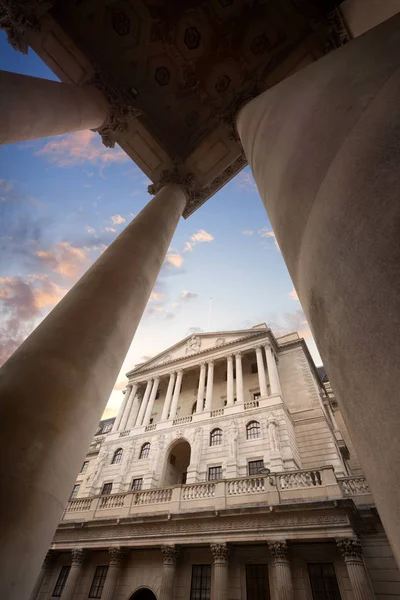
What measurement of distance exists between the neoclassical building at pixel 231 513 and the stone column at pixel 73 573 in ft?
0.17

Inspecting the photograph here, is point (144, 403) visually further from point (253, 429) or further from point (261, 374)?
point (261, 374)

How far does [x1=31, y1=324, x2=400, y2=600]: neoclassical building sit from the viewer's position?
40.5 ft

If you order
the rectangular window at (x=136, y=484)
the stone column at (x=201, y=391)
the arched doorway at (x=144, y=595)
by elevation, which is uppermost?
the stone column at (x=201, y=391)

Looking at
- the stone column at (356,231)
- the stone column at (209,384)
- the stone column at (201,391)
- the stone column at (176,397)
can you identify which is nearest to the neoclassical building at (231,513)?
the stone column at (209,384)

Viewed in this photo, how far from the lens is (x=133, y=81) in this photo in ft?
28.7

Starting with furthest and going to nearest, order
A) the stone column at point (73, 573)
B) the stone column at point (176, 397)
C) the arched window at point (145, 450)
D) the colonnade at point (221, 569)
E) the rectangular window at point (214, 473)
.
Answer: the stone column at point (176, 397), the arched window at point (145, 450), the rectangular window at point (214, 473), the stone column at point (73, 573), the colonnade at point (221, 569)

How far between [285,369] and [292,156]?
28011 mm

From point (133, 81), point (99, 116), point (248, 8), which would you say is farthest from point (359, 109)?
point (133, 81)

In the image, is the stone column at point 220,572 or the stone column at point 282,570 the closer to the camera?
the stone column at point 282,570

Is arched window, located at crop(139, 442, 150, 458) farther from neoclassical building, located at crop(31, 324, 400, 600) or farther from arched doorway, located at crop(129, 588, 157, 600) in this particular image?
arched doorway, located at crop(129, 588, 157, 600)

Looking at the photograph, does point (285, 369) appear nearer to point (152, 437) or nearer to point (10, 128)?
point (152, 437)

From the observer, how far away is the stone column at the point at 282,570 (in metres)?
11.6

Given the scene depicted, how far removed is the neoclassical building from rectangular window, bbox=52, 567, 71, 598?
0.24ft

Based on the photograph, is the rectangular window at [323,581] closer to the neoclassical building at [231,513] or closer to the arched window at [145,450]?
the neoclassical building at [231,513]
